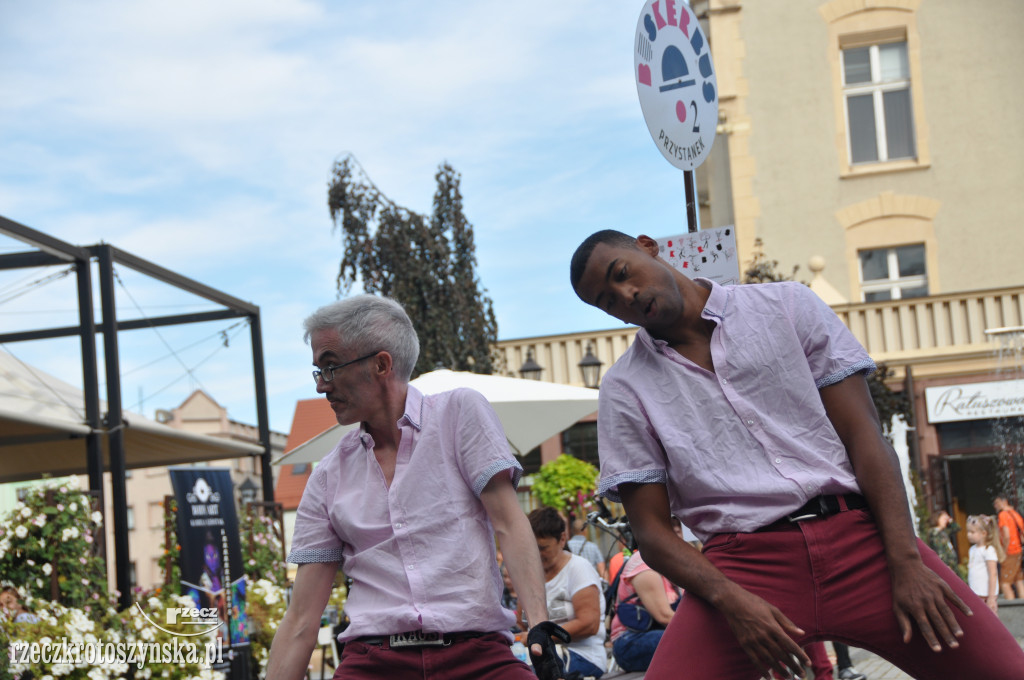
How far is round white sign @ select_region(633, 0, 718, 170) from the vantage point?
4828 mm

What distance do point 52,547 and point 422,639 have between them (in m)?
6.88

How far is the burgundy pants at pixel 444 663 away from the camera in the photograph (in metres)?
3.01

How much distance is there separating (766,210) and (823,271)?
1.51m

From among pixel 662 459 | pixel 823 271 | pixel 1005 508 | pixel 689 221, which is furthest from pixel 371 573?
pixel 823 271

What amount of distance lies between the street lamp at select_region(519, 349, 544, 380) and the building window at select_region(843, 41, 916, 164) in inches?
268

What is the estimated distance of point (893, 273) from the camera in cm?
2109

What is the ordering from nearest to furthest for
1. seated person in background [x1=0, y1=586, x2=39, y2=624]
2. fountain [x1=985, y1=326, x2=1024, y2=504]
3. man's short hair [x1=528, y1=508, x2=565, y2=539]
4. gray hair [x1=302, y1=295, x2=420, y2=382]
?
gray hair [x1=302, y1=295, x2=420, y2=382], man's short hair [x1=528, y1=508, x2=565, y2=539], seated person in background [x1=0, y1=586, x2=39, y2=624], fountain [x1=985, y1=326, x2=1024, y2=504]

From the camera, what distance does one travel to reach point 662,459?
2.84 m

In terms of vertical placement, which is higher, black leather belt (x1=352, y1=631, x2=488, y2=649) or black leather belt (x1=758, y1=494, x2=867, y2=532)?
black leather belt (x1=758, y1=494, x2=867, y2=532)

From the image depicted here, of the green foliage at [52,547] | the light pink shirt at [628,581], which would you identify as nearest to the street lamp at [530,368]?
the green foliage at [52,547]

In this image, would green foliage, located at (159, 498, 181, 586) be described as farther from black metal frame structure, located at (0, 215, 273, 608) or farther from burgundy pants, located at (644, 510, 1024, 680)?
burgundy pants, located at (644, 510, 1024, 680)

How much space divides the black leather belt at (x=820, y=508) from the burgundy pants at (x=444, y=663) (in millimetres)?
788

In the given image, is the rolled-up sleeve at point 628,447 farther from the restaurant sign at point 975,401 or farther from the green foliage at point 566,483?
the restaurant sign at point 975,401

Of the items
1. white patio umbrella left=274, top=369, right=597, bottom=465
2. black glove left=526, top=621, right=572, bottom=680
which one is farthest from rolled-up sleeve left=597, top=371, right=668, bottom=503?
white patio umbrella left=274, top=369, right=597, bottom=465
